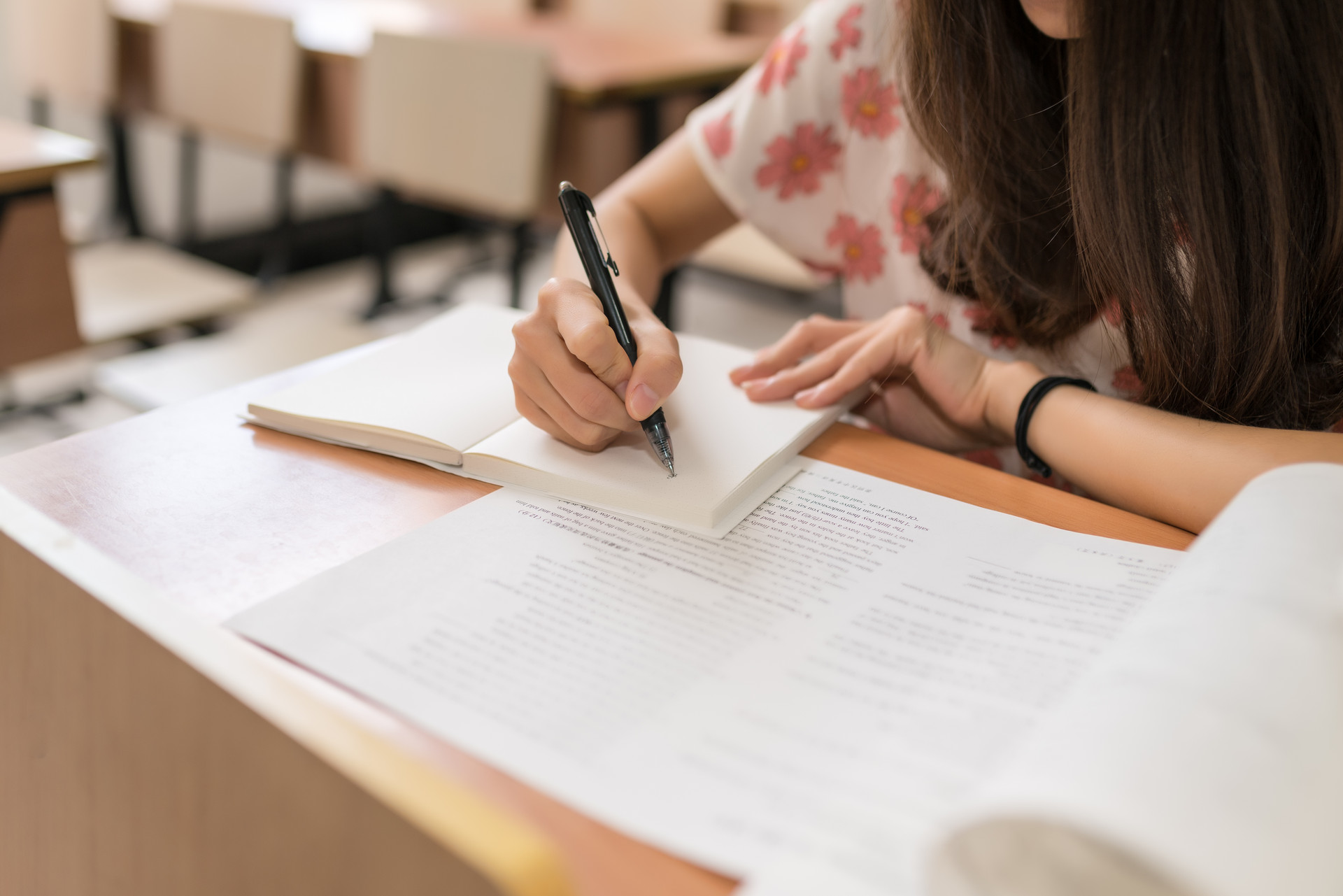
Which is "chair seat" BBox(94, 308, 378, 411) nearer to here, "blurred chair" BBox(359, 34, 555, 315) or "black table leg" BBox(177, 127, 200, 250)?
"blurred chair" BBox(359, 34, 555, 315)

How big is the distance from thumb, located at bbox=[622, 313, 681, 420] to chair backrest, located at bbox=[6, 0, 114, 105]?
283cm

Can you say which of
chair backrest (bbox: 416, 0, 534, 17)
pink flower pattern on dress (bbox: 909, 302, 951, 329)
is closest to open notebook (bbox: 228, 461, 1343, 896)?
pink flower pattern on dress (bbox: 909, 302, 951, 329)

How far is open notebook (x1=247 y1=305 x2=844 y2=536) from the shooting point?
1.89 feet

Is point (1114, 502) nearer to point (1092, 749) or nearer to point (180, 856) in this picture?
point (1092, 749)

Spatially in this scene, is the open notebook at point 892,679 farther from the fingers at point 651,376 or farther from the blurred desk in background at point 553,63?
the blurred desk in background at point 553,63

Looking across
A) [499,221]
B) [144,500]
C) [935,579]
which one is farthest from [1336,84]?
[499,221]

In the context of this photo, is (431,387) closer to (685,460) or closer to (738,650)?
(685,460)

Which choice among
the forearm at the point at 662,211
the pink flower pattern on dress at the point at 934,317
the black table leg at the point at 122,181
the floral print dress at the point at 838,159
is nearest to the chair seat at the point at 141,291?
the black table leg at the point at 122,181

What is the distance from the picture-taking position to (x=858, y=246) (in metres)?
1.00

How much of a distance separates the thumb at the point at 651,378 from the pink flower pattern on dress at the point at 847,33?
471 mm

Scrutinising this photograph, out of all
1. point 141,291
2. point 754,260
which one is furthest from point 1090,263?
point 141,291

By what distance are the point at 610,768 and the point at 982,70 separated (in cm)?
61

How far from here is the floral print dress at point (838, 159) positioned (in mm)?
932

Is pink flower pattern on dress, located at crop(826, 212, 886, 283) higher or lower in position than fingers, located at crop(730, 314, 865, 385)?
higher
